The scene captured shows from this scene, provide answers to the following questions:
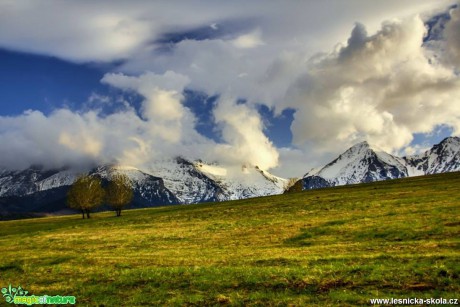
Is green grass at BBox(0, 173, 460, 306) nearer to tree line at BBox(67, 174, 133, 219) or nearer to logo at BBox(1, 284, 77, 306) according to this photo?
logo at BBox(1, 284, 77, 306)

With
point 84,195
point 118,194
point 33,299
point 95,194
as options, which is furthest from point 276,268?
point 95,194

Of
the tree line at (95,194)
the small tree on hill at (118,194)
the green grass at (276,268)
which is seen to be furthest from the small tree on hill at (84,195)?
the green grass at (276,268)

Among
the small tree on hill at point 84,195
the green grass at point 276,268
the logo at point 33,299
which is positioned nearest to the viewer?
the green grass at point 276,268

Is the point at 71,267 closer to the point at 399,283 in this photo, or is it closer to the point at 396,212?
the point at 399,283

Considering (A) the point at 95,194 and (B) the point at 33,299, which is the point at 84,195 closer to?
(A) the point at 95,194

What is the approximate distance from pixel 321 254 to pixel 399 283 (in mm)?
10668

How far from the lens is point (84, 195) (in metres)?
136

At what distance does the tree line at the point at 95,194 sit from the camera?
447 feet

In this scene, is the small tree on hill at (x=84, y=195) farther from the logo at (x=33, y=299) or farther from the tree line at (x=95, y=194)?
the logo at (x=33, y=299)

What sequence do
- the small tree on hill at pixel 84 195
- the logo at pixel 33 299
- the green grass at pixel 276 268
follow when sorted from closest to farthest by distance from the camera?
1. the green grass at pixel 276 268
2. the logo at pixel 33 299
3. the small tree on hill at pixel 84 195

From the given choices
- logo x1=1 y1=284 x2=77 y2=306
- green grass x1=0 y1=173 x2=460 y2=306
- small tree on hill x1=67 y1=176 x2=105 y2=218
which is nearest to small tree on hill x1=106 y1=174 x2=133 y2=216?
small tree on hill x1=67 y1=176 x2=105 y2=218

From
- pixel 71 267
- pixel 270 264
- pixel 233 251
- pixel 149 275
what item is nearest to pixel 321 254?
pixel 270 264

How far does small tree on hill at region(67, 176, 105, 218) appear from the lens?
136 metres

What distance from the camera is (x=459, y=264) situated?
20500 mm
